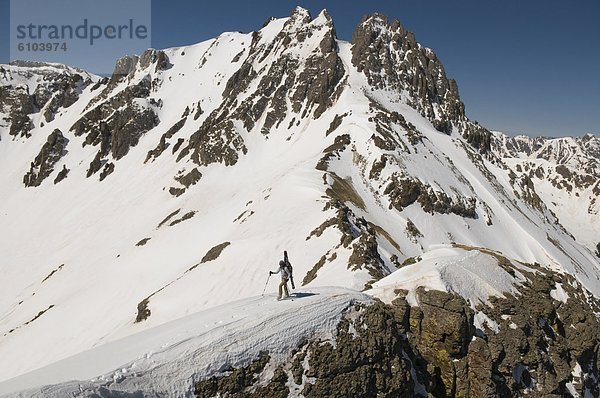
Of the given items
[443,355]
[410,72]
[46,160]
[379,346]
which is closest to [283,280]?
[379,346]

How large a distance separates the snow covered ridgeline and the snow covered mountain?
0.11 m

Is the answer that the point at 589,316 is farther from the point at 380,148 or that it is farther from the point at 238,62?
the point at 238,62

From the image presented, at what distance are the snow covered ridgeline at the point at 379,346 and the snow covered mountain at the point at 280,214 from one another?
11cm

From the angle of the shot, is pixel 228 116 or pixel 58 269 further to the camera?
pixel 228 116

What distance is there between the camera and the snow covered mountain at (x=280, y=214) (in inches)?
708

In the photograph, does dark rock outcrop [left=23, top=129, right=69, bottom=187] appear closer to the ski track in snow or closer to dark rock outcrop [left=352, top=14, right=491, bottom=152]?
dark rock outcrop [left=352, top=14, right=491, bottom=152]

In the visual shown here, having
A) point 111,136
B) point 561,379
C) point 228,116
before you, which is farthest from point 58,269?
point 561,379

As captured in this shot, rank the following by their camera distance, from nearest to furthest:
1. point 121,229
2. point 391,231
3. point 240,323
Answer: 1. point 240,323
2. point 391,231
3. point 121,229

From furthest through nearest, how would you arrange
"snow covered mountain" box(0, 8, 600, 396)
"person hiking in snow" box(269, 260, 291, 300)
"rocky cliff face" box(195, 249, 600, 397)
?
"snow covered mountain" box(0, 8, 600, 396)
"person hiking in snow" box(269, 260, 291, 300)
"rocky cliff face" box(195, 249, 600, 397)

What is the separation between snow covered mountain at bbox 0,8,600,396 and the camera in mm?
17984

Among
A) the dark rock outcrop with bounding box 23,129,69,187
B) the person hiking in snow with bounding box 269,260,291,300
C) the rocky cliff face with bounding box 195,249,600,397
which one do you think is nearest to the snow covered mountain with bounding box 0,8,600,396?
the rocky cliff face with bounding box 195,249,600,397

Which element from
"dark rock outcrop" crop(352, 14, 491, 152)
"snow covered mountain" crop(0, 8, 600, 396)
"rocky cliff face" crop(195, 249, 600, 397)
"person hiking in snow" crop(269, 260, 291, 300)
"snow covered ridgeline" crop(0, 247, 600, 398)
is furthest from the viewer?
"dark rock outcrop" crop(352, 14, 491, 152)

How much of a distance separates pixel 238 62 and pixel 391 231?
396ft

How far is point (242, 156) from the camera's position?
342ft
